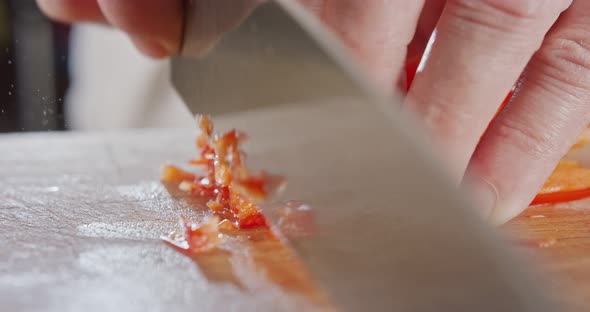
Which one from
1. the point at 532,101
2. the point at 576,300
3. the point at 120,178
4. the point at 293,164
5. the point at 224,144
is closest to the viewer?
the point at 293,164

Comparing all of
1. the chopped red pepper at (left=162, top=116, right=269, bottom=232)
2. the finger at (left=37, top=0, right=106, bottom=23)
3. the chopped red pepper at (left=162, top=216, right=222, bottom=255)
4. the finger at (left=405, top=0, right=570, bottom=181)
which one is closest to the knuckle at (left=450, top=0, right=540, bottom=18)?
the finger at (left=405, top=0, right=570, bottom=181)

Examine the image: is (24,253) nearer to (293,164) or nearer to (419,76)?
(293,164)

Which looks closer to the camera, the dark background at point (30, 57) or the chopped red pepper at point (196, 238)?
the chopped red pepper at point (196, 238)

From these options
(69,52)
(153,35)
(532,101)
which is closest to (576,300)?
(532,101)

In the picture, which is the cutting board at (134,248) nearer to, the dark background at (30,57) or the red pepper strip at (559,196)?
the red pepper strip at (559,196)

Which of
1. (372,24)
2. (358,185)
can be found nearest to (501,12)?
(372,24)

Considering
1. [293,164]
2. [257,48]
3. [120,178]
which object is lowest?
[120,178]

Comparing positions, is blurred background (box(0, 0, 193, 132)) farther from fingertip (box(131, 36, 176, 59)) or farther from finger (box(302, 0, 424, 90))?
finger (box(302, 0, 424, 90))

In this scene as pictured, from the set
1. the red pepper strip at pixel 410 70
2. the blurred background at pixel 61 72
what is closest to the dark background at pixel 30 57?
the blurred background at pixel 61 72
